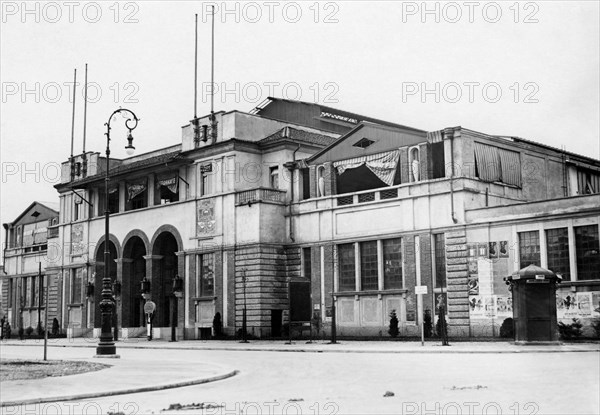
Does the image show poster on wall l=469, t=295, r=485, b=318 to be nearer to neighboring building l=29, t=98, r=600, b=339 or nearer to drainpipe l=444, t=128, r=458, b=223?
neighboring building l=29, t=98, r=600, b=339

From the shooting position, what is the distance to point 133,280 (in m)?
58.4

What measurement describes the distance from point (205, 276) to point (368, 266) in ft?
37.2

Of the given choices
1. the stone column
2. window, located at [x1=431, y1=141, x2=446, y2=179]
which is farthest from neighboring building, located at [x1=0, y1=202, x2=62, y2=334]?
the stone column

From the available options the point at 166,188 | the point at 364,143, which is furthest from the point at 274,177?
the point at 166,188

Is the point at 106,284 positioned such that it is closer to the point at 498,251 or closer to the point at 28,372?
the point at 28,372

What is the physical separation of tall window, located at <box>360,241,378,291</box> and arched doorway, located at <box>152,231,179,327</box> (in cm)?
1509

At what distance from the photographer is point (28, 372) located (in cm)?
1906

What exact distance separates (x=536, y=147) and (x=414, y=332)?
13.9m

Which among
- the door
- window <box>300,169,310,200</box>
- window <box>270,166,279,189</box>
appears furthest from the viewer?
window <box>270,166,279,189</box>

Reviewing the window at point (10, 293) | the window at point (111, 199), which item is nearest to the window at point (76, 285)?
the window at point (111, 199)

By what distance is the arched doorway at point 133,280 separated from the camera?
57.6 m

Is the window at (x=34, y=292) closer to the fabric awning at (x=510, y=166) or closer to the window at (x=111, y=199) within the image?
the window at (x=111, y=199)

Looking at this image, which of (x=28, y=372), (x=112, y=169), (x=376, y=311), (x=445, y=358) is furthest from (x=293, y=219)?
(x=28, y=372)

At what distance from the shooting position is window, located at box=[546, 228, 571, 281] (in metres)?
36.8
